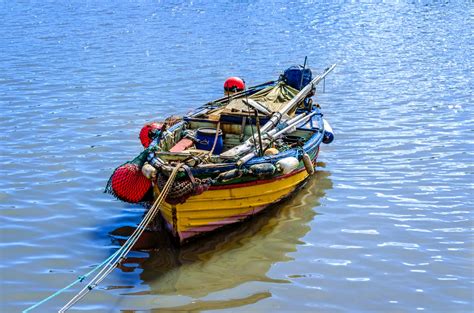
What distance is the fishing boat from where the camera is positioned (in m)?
10.8

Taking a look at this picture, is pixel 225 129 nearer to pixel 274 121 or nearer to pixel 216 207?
pixel 274 121

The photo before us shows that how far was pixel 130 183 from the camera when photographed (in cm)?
1126

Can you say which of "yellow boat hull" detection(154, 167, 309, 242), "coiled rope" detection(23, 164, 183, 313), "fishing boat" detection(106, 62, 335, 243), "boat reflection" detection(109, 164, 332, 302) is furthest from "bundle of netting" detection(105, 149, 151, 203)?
"boat reflection" detection(109, 164, 332, 302)

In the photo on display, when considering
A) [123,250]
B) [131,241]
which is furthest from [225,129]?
[123,250]

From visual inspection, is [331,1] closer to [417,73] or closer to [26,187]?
[417,73]

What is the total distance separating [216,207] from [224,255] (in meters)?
0.86

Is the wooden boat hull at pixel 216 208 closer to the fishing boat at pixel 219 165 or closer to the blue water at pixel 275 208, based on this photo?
the fishing boat at pixel 219 165

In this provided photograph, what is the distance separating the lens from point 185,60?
2820 cm

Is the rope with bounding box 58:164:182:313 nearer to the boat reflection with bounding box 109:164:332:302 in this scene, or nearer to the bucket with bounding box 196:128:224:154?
the boat reflection with bounding box 109:164:332:302

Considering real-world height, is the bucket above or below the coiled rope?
above

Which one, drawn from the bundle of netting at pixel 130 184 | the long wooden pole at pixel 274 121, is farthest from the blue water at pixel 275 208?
the long wooden pole at pixel 274 121

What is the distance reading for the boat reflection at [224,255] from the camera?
10289 millimetres

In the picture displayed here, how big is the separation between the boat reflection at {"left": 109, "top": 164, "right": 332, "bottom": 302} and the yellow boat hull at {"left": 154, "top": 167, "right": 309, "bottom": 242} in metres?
0.29

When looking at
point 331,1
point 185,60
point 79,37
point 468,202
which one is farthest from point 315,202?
point 331,1
